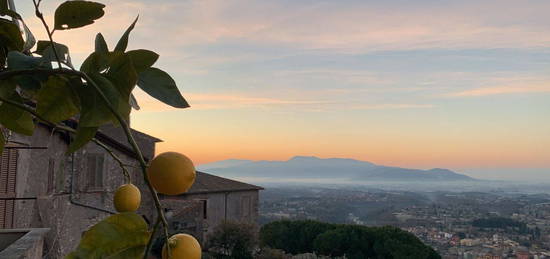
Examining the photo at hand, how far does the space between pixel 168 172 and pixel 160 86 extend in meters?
0.18

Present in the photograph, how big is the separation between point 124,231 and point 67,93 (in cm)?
26

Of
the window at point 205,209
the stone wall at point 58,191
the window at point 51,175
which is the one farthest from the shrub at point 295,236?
the window at point 51,175

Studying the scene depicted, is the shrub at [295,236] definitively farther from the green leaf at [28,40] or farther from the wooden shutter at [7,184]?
the green leaf at [28,40]

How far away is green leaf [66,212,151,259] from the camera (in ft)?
1.63

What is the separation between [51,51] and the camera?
75 centimetres

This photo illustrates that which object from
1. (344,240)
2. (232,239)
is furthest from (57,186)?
(344,240)

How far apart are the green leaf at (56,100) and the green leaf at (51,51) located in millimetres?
60

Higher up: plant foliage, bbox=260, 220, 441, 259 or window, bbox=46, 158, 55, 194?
window, bbox=46, 158, 55, 194

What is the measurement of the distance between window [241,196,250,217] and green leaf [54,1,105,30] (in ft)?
82.4

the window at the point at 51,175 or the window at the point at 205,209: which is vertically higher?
the window at the point at 51,175

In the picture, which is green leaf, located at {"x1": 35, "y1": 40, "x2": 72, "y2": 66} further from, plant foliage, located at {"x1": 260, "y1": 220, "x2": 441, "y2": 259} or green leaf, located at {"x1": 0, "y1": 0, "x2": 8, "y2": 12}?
plant foliage, located at {"x1": 260, "y1": 220, "x2": 441, "y2": 259}

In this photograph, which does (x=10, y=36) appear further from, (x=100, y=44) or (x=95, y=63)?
(x=95, y=63)

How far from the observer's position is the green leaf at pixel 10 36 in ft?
2.48

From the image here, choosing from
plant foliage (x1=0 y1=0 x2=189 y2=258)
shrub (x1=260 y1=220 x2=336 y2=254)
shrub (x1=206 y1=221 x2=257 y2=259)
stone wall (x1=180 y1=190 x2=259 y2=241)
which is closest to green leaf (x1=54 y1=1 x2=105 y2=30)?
plant foliage (x1=0 y1=0 x2=189 y2=258)
